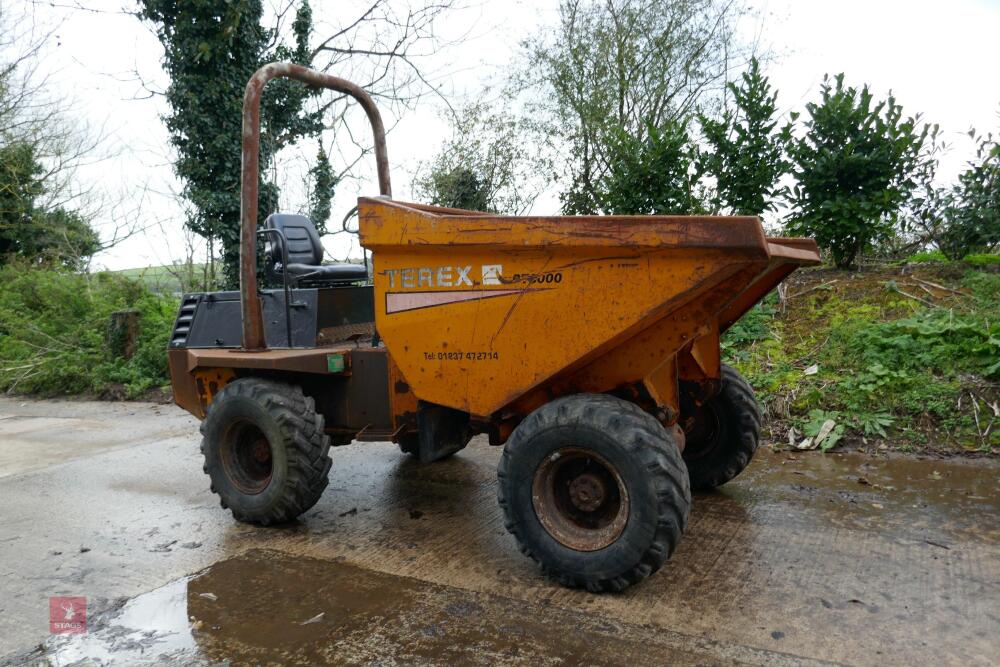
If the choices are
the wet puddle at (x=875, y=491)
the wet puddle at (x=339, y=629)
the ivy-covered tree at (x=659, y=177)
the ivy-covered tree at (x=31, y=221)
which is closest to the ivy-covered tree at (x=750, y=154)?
the ivy-covered tree at (x=659, y=177)

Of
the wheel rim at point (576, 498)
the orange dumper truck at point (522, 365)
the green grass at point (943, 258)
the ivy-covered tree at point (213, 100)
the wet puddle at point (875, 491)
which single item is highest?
the ivy-covered tree at point (213, 100)

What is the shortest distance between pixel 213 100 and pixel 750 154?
294 inches

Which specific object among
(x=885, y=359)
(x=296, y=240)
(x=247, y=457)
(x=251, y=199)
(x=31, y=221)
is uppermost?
(x=31, y=221)

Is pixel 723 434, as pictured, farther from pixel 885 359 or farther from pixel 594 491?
pixel 885 359

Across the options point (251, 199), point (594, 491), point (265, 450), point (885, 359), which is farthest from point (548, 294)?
point (885, 359)

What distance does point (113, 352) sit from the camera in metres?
10.6

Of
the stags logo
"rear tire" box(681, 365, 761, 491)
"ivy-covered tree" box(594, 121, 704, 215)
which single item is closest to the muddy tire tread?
"rear tire" box(681, 365, 761, 491)

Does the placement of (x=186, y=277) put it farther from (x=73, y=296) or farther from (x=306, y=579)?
(x=306, y=579)

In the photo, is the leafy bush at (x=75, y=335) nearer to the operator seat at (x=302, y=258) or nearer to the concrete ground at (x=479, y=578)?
the concrete ground at (x=479, y=578)

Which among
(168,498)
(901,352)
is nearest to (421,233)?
(168,498)

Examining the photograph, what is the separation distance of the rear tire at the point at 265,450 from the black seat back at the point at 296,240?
99 centimetres

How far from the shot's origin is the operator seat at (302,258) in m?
4.78

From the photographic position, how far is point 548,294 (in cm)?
333

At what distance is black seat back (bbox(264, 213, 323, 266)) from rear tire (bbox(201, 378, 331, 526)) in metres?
0.99
